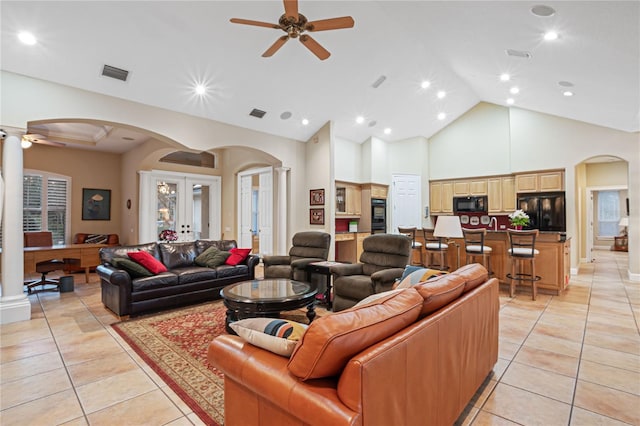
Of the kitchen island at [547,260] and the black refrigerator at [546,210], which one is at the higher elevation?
the black refrigerator at [546,210]

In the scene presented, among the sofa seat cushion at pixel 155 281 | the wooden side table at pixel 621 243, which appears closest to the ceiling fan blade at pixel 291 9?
the sofa seat cushion at pixel 155 281

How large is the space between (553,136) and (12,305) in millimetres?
9689

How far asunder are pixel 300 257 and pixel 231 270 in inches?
42.9

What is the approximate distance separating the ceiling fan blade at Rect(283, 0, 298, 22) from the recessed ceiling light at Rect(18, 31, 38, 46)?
9.33ft

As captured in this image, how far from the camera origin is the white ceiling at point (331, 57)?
341cm

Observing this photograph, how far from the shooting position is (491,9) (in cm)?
358

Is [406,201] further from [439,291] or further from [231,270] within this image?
[439,291]

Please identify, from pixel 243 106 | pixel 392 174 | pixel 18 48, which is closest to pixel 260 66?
pixel 243 106

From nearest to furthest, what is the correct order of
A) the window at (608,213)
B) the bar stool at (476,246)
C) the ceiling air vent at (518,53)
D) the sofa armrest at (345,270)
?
the sofa armrest at (345,270)
the ceiling air vent at (518,53)
the bar stool at (476,246)
the window at (608,213)

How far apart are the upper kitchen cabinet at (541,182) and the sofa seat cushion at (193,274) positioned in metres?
6.93

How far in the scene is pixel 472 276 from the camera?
2170 millimetres

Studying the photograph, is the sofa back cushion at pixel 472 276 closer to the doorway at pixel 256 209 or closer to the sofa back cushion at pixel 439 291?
the sofa back cushion at pixel 439 291

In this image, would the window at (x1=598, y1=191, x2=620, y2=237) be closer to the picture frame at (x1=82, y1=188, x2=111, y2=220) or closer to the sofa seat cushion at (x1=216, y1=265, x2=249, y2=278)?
the sofa seat cushion at (x1=216, y1=265, x2=249, y2=278)

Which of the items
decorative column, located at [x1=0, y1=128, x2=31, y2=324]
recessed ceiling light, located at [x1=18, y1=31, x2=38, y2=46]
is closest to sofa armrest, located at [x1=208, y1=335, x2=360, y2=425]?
decorative column, located at [x1=0, y1=128, x2=31, y2=324]
